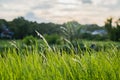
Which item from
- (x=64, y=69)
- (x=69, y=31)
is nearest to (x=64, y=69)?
(x=64, y=69)

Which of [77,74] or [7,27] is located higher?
[77,74]

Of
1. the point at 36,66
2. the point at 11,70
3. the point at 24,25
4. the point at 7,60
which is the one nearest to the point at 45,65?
the point at 36,66

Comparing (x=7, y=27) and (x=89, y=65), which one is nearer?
(x=89, y=65)

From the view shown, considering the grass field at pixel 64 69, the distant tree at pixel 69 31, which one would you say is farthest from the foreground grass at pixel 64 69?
the distant tree at pixel 69 31

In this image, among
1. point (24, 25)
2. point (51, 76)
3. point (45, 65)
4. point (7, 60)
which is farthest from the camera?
point (24, 25)

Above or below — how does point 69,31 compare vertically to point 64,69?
above

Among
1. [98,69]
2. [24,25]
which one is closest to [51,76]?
[98,69]

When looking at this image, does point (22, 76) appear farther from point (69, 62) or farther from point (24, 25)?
point (24, 25)

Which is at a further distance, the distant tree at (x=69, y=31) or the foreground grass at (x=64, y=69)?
the distant tree at (x=69, y=31)

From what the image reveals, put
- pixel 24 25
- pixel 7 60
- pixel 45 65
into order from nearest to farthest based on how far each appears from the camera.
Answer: pixel 45 65 < pixel 7 60 < pixel 24 25

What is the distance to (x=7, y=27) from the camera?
218 ft

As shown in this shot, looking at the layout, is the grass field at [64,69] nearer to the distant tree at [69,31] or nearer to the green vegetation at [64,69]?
the green vegetation at [64,69]

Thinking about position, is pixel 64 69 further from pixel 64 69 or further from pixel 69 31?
pixel 69 31

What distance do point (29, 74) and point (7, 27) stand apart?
209 feet
